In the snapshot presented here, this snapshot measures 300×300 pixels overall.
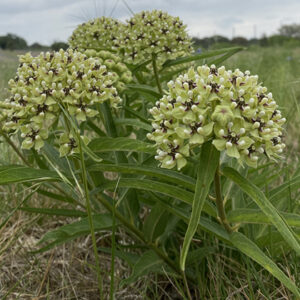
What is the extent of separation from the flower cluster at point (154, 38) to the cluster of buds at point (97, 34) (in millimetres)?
102

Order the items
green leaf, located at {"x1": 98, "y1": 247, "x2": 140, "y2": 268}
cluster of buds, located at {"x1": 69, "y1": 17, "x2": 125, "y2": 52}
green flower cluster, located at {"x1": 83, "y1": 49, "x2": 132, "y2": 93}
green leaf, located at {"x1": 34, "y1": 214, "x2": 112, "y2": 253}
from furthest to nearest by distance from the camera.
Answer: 1. cluster of buds, located at {"x1": 69, "y1": 17, "x2": 125, "y2": 52}
2. green flower cluster, located at {"x1": 83, "y1": 49, "x2": 132, "y2": 93}
3. green leaf, located at {"x1": 98, "y1": 247, "x2": 140, "y2": 268}
4. green leaf, located at {"x1": 34, "y1": 214, "x2": 112, "y2": 253}

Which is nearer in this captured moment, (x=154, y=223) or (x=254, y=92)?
(x=254, y=92)

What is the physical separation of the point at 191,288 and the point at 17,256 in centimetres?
86

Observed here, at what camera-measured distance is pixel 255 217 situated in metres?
1.28

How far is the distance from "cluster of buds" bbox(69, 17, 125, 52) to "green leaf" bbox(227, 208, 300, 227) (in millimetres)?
1245

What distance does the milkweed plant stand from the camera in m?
1.10

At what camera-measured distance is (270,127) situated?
1.17 metres

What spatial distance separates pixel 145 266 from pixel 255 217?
1.84 feet

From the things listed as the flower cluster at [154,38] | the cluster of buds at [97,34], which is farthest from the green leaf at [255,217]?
the cluster of buds at [97,34]

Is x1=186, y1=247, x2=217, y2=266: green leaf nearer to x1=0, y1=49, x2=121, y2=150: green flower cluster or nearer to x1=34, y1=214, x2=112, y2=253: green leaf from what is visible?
x1=34, y1=214, x2=112, y2=253: green leaf

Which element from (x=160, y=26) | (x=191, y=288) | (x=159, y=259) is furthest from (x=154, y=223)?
(x=160, y=26)

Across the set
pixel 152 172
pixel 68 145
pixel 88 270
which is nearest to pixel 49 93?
pixel 68 145

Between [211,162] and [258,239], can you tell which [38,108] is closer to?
[211,162]

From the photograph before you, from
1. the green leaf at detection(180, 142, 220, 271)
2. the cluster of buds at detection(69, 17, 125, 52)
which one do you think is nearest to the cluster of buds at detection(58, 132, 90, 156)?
the green leaf at detection(180, 142, 220, 271)
